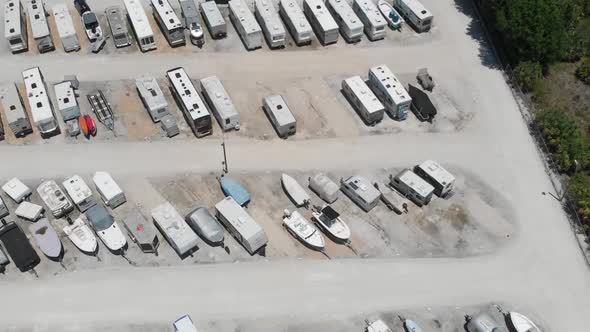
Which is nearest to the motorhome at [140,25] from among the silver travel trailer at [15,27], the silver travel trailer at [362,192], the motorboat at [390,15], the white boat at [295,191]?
the silver travel trailer at [15,27]

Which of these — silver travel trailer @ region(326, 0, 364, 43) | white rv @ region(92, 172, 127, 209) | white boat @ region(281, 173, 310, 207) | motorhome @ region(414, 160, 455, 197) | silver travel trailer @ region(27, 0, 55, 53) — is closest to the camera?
white rv @ region(92, 172, 127, 209)

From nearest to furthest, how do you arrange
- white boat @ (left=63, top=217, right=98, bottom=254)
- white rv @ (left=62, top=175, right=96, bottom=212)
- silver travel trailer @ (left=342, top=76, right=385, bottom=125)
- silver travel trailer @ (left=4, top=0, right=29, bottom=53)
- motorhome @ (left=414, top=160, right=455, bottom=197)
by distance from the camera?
1. white boat @ (left=63, top=217, right=98, bottom=254)
2. white rv @ (left=62, top=175, right=96, bottom=212)
3. motorhome @ (left=414, top=160, right=455, bottom=197)
4. silver travel trailer @ (left=342, top=76, right=385, bottom=125)
5. silver travel trailer @ (left=4, top=0, right=29, bottom=53)

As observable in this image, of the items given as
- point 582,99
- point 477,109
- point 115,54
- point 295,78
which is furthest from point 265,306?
point 582,99

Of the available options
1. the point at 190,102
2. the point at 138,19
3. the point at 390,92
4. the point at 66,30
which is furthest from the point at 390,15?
the point at 66,30

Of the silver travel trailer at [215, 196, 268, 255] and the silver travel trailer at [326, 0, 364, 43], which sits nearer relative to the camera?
the silver travel trailer at [215, 196, 268, 255]

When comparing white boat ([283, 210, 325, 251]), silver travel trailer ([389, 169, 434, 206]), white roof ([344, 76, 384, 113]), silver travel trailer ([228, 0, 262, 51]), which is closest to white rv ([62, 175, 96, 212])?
white boat ([283, 210, 325, 251])

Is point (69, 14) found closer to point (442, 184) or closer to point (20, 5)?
point (20, 5)

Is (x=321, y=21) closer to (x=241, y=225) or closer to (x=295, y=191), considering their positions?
(x=295, y=191)

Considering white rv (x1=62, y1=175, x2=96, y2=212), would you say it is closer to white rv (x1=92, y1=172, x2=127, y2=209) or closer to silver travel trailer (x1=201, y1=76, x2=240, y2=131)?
white rv (x1=92, y1=172, x2=127, y2=209)
